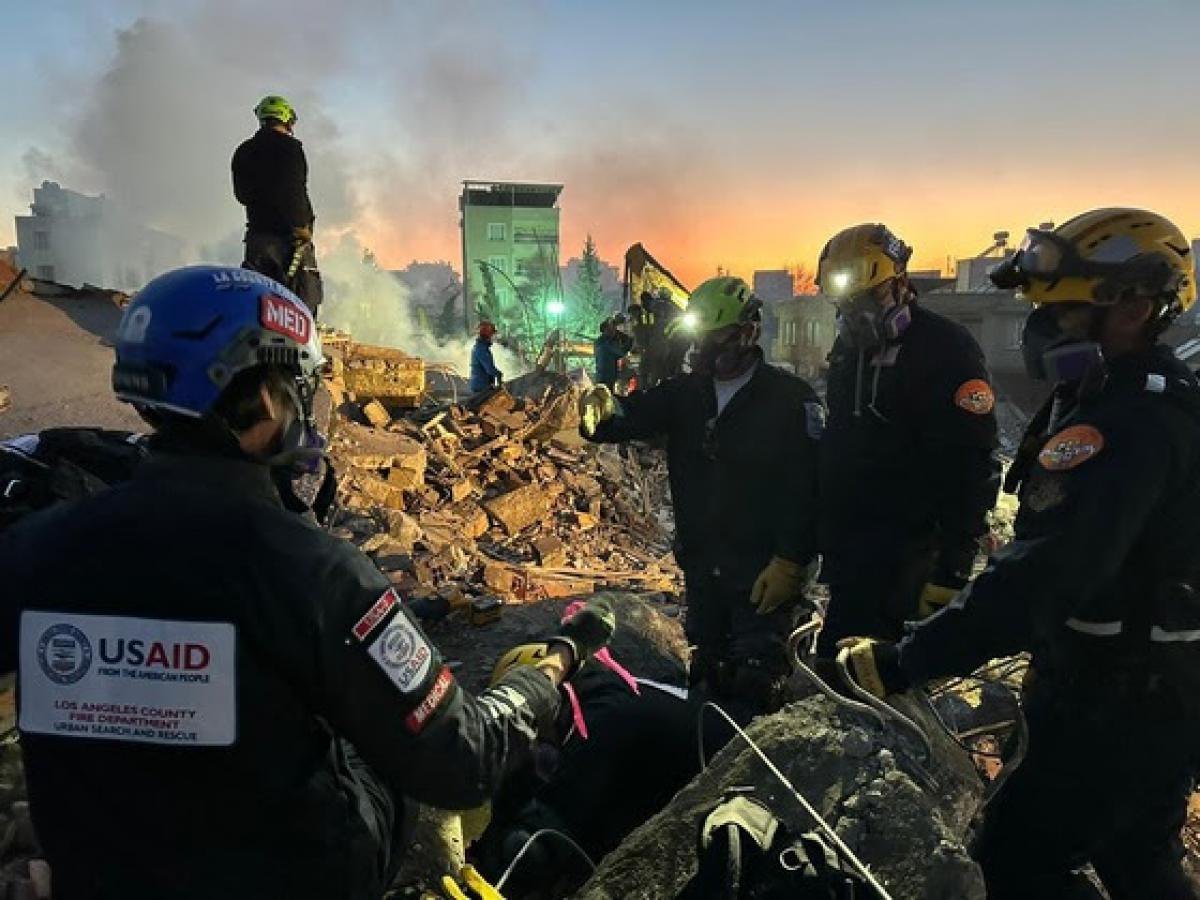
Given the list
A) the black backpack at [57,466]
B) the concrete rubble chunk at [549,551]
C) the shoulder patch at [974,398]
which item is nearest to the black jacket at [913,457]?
the shoulder patch at [974,398]

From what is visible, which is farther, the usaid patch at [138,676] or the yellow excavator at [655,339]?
the yellow excavator at [655,339]

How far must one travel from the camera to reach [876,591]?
3.90 m

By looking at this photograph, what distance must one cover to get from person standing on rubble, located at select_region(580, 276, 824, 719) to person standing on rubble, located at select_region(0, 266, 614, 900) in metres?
2.86

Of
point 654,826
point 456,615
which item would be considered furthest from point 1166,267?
point 456,615

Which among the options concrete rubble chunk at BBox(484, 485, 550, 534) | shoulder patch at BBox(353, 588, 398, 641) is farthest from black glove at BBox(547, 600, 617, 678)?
concrete rubble chunk at BBox(484, 485, 550, 534)

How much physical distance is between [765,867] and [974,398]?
97.0 inches

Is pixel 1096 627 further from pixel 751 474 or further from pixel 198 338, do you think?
pixel 198 338

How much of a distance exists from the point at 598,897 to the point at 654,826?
257 millimetres

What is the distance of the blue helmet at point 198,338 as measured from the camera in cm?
159

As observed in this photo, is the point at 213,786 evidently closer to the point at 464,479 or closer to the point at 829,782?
the point at 829,782

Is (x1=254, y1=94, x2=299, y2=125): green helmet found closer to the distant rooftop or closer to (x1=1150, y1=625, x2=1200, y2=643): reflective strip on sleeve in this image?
(x1=1150, y1=625, x2=1200, y2=643): reflective strip on sleeve

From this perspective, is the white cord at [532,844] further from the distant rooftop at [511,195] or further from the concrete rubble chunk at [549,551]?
the distant rooftop at [511,195]

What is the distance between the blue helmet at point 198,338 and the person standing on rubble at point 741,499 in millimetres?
2999

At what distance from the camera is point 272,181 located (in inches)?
268
